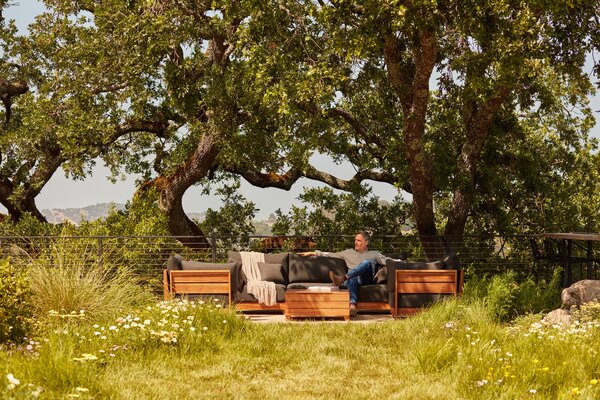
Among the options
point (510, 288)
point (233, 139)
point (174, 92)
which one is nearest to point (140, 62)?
point (174, 92)

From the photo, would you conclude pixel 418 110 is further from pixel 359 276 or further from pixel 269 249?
pixel 269 249

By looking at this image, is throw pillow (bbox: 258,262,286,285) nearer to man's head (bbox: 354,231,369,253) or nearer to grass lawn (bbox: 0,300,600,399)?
man's head (bbox: 354,231,369,253)

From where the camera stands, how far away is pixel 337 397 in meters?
5.21

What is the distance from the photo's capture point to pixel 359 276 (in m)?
9.71

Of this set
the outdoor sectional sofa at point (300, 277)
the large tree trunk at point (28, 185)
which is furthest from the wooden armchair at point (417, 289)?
the large tree trunk at point (28, 185)

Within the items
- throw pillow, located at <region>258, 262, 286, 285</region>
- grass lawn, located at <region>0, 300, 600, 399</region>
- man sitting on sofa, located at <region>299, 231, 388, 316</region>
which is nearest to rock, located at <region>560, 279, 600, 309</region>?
grass lawn, located at <region>0, 300, 600, 399</region>

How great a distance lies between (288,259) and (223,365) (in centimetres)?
457

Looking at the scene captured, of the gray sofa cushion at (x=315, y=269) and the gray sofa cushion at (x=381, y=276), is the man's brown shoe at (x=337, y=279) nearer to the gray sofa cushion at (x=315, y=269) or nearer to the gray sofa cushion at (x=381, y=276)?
the gray sofa cushion at (x=381, y=276)

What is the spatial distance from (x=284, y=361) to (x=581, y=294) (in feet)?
12.3

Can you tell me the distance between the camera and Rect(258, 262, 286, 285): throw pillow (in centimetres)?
1015

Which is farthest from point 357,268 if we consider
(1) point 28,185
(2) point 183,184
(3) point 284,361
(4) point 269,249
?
(1) point 28,185

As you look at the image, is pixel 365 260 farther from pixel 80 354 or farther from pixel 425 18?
pixel 80 354

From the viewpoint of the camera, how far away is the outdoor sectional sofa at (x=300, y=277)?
9289 mm

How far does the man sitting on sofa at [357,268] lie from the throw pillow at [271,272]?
2.78ft
